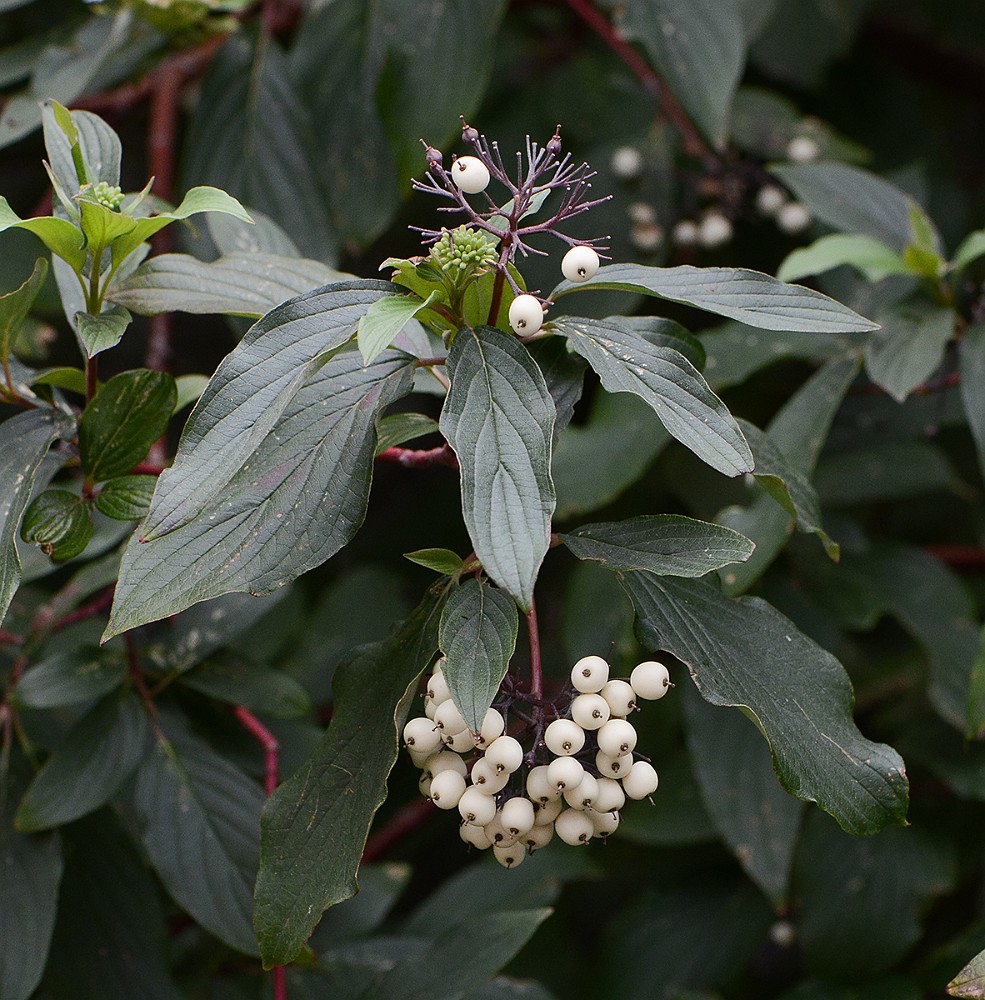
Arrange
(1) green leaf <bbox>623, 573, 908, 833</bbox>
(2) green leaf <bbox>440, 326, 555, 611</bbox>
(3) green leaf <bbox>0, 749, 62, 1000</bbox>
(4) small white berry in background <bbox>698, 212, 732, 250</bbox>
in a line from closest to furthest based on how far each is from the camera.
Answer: (2) green leaf <bbox>440, 326, 555, 611</bbox>, (1) green leaf <bbox>623, 573, 908, 833</bbox>, (3) green leaf <bbox>0, 749, 62, 1000</bbox>, (4) small white berry in background <bbox>698, 212, 732, 250</bbox>

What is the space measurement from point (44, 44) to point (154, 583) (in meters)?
0.99

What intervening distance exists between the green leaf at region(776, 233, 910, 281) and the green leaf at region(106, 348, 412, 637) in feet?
1.62

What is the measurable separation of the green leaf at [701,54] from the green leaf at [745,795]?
657 mm

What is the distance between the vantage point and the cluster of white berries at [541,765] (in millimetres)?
594

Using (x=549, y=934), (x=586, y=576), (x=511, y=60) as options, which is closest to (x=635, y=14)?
(x=511, y=60)

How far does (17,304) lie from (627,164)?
2.95 ft

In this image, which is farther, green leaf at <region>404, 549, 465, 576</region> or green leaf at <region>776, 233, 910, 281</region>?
green leaf at <region>776, 233, 910, 281</region>

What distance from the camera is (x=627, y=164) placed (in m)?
1.38

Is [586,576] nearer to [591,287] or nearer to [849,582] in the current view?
[849,582]

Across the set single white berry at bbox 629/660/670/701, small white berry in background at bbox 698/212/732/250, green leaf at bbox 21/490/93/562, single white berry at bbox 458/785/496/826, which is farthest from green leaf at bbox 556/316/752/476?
small white berry in background at bbox 698/212/732/250

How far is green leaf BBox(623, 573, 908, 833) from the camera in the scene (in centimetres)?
62

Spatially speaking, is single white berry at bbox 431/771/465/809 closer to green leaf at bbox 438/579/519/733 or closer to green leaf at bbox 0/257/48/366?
green leaf at bbox 438/579/519/733

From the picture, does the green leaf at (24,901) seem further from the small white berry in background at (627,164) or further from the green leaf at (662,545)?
the small white berry in background at (627,164)

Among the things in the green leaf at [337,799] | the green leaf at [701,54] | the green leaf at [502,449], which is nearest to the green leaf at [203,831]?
the green leaf at [337,799]
